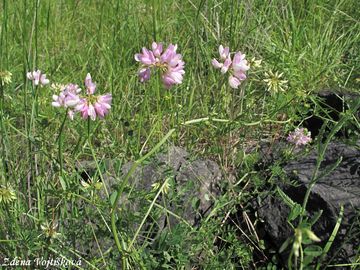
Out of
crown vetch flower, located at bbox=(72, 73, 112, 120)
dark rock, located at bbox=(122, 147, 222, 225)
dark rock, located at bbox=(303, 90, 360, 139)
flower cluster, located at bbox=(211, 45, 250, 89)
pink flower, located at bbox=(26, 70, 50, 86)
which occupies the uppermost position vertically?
flower cluster, located at bbox=(211, 45, 250, 89)

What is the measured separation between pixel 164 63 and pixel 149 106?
0.80 meters

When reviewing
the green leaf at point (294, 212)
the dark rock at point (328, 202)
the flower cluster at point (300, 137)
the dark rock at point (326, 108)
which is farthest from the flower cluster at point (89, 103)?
the dark rock at point (326, 108)

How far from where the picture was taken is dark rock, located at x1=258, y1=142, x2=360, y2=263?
4.69 ft

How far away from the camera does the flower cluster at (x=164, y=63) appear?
125 centimetres

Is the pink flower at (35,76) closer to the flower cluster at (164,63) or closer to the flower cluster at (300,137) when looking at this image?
the flower cluster at (164,63)

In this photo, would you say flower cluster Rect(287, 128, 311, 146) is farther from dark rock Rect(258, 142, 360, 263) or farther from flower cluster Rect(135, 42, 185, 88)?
flower cluster Rect(135, 42, 185, 88)

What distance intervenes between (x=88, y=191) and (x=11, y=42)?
1.51 meters

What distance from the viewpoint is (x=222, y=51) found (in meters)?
1.42

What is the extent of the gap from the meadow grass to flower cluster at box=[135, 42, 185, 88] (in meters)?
0.10

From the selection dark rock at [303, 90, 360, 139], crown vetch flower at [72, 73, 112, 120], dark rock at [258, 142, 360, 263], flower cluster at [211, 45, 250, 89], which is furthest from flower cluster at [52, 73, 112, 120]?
dark rock at [303, 90, 360, 139]

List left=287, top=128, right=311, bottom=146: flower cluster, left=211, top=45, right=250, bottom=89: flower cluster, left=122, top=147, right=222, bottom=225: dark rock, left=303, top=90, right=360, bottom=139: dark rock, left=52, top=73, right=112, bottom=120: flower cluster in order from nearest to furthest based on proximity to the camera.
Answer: left=52, top=73, right=112, bottom=120: flower cluster < left=211, top=45, right=250, bottom=89: flower cluster < left=122, top=147, right=222, bottom=225: dark rock < left=287, top=128, right=311, bottom=146: flower cluster < left=303, top=90, right=360, bottom=139: dark rock

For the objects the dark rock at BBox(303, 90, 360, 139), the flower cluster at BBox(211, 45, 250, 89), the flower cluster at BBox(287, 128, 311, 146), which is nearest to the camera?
the flower cluster at BBox(211, 45, 250, 89)

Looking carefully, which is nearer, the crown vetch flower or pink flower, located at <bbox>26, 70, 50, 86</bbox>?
the crown vetch flower

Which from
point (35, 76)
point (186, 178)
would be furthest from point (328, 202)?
point (35, 76)
